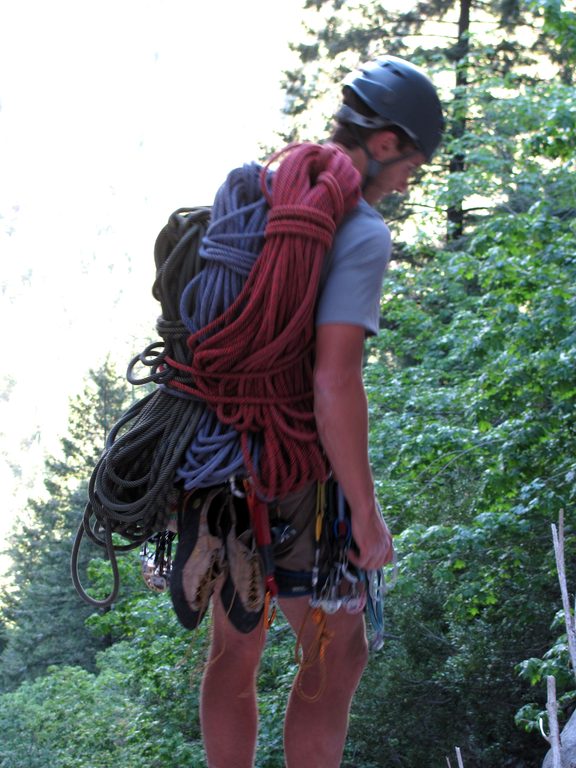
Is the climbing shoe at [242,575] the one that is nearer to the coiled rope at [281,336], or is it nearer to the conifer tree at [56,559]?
the coiled rope at [281,336]

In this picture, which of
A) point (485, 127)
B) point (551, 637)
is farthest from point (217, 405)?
point (485, 127)

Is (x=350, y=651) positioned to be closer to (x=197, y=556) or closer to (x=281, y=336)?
(x=197, y=556)

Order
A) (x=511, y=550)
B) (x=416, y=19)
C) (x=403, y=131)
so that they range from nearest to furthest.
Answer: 1. (x=403, y=131)
2. (x=511, y=550)
3. (x=416, y=19)

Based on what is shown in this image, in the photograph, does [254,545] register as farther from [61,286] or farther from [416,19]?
[61,286]

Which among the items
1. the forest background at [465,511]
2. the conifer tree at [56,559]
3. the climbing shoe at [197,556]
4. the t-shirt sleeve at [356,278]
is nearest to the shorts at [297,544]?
the climbing shoe at [197,556]

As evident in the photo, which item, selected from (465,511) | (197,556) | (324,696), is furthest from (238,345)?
(465,511)

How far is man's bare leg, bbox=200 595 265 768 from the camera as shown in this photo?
215 centimetres

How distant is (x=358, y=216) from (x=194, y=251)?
13.0 inches

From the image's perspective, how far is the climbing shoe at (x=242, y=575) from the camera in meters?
2.05

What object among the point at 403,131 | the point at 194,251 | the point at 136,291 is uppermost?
the point at 136,291

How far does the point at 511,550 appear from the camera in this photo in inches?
245

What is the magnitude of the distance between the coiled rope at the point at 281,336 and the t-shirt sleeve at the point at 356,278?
0.03m

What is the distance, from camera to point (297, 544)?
214cm

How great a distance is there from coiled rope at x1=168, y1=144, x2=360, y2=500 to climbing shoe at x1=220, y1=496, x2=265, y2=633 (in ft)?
0.32
